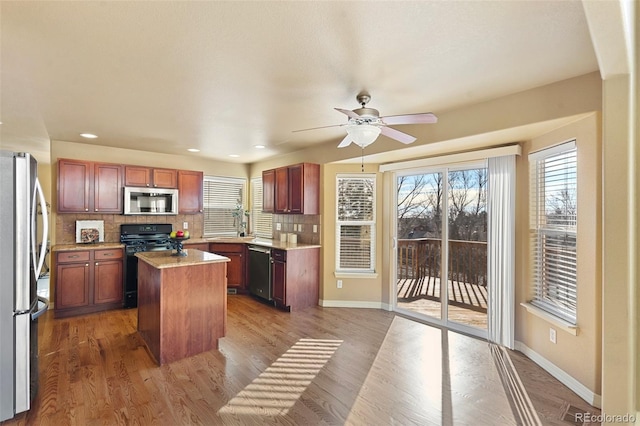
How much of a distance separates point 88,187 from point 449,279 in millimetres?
5333

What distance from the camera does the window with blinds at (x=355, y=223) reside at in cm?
482

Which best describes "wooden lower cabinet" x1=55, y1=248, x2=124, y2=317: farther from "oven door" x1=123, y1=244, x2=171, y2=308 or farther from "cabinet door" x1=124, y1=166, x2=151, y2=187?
"cabinet door" x1=124, y1=166, x2=151, y2=187

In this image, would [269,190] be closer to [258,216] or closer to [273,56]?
[258,216]

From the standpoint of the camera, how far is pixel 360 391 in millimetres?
2533

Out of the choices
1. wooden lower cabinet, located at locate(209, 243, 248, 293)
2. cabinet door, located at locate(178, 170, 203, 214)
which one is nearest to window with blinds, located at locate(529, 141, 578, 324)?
wooden lower cabinet, located at locate(209, 243, 248, 293)

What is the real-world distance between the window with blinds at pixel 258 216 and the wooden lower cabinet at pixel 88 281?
2562 millimetres

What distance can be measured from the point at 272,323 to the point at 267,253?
1.19 meters

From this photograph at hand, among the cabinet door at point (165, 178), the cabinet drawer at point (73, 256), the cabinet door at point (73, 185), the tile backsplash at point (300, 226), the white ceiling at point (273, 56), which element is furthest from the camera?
the cabinet door at point (165, 178)

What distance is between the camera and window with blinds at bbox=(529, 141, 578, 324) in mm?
2744

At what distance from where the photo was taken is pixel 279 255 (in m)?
4.69

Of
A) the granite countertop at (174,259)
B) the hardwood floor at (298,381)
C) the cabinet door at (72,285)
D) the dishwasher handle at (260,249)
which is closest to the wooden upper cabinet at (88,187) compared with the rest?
the cabinet door at (72,285)

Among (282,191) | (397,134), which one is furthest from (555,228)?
(282,191)

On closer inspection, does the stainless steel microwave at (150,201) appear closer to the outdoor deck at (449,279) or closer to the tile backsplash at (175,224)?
the tile backsplash at (175,224)

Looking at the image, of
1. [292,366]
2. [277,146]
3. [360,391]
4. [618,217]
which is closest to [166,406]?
[292,366]
